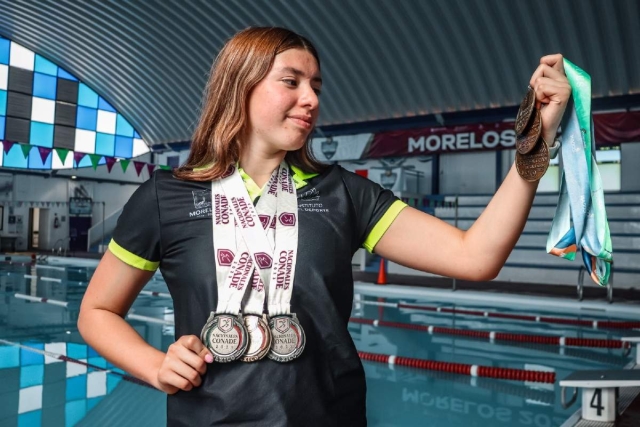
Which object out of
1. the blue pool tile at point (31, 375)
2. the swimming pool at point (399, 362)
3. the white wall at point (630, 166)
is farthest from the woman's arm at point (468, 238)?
the white wall at point (630, 166)

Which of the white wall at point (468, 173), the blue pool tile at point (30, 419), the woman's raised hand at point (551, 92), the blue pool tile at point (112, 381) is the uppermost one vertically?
the white wall at point (468, 173)

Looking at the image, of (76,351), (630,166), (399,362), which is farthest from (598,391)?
(630,166)

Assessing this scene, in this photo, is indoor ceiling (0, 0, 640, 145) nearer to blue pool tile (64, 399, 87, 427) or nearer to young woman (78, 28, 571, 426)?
blue pool tile (64, 399, 87, 427)

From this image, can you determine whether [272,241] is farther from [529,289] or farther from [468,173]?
[468,173]

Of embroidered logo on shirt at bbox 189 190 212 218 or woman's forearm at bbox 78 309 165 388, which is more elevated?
embroidered logo on shirt at bbox 189 190 212 218

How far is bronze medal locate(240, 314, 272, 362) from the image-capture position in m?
1.07

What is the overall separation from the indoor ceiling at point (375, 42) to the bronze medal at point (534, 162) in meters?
12.0

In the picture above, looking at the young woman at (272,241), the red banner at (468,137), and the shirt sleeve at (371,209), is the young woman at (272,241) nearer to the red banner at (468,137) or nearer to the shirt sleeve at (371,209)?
the shirt sleeve at (371,209)

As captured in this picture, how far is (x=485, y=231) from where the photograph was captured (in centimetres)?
112

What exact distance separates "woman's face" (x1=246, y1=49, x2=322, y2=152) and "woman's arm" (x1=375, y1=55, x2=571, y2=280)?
0.95 feet

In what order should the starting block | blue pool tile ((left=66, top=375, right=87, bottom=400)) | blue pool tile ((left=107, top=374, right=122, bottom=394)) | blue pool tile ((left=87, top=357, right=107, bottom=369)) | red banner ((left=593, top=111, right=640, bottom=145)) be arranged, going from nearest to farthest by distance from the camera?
the starting block, blue pool tile ((left=66, top=375, right=87, bottom=400)), blue pool tile ((left=107, top=374, right=122, bottom=394)), blue pool tile ((left=87, top=357, right=107, bottom=369)), red banner ((left=593, top=111, right=640, bottom=145))

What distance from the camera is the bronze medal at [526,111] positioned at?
1042 mm

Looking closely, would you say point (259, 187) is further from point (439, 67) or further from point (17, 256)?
point (17, 256)

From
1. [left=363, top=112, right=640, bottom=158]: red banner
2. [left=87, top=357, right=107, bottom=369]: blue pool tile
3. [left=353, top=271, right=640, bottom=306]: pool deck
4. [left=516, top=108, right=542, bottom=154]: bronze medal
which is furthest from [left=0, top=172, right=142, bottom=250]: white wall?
[left=516, top=108, right=542, bottom=154]: bronze medal
